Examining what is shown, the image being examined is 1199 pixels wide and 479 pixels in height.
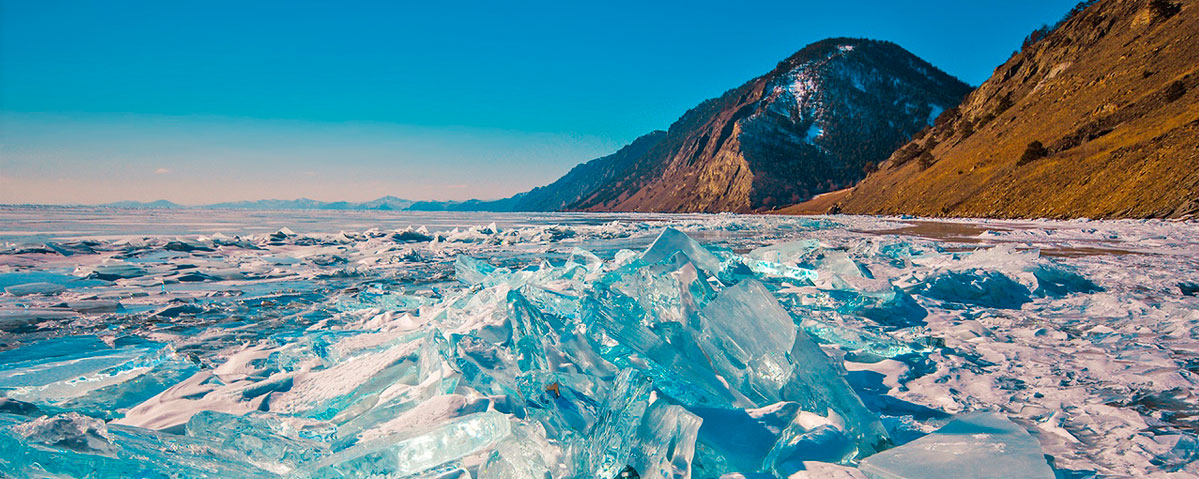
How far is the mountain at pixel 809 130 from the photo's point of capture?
9844 centimetres

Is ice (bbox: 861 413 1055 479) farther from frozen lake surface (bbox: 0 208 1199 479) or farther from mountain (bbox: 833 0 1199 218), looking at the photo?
mountain (bbox: 833 0 1199 218)

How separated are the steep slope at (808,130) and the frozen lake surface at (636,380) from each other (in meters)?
88.4

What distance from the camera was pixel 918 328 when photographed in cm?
402

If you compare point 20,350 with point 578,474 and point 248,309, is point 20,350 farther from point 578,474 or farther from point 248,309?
point 578,474

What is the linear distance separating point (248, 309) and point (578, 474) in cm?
560

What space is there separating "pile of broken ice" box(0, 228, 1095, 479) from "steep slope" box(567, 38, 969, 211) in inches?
3561

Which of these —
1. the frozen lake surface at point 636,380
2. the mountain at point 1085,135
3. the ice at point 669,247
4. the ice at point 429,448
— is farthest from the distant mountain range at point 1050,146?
the ice at point 429,448

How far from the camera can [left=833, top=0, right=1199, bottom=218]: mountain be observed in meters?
17.7

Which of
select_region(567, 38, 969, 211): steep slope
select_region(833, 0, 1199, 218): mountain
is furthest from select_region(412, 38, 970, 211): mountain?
select_region(833, 0, 1199, 218): mountain

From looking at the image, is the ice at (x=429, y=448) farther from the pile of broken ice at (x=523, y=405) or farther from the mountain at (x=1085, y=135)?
the mountain at (x=1085, y=135)

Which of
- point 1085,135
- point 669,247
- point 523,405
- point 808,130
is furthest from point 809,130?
point 523,405

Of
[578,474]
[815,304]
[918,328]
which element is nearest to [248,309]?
[578,474]

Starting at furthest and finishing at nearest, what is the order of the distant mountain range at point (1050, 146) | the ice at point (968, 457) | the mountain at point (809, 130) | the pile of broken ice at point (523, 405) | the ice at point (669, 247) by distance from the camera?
1. the mountain at point (809, 130)
2. the distant mountain range at point (1050, 146)
3. the ice at point (669, 247)
4. the pile of broken ice at point (523, 405)
5. the ice at point (968, 457)

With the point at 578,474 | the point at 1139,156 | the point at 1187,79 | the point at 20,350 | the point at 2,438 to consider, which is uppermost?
the point at 1187,79
